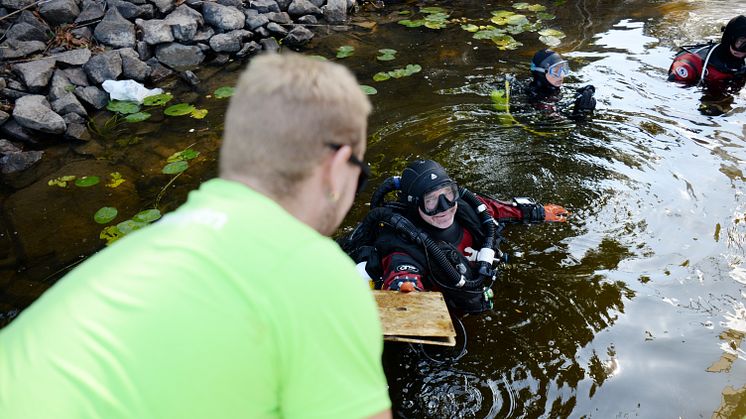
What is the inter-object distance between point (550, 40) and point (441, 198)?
19.6 ft

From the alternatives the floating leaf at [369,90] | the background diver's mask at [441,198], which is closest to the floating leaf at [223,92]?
the floating leaf at [369,90]

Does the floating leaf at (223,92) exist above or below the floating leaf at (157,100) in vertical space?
above

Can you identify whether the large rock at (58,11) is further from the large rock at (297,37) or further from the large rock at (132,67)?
the large rock at (297,37)

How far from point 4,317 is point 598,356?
14.1 feet

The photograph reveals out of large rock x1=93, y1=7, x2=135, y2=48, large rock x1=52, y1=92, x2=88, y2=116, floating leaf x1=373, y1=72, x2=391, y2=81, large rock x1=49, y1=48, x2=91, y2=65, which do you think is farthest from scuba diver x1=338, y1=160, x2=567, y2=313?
large rock x1=93, y1=7, x2=135, y2=48

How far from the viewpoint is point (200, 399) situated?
1047 mm

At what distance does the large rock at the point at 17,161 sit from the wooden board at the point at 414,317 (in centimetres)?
473

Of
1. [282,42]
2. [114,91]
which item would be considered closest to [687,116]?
[282,42]

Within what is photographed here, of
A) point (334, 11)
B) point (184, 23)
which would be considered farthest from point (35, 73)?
point (334, 11)

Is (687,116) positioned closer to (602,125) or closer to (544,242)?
(602,125)

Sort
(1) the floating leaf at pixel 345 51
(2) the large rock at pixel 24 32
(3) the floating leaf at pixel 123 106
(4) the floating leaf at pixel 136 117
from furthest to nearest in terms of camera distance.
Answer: (1) the floating leaf at pixel 345 51
(2) the large rock at pixel 24 32
(3) the floating leaf at pixel 123 106
(4) the floating leaf at pixel 136 117

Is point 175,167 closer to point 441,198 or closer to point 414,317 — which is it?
point 441,198

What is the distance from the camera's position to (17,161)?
233 inches

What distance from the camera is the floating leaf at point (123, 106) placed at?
688cm
